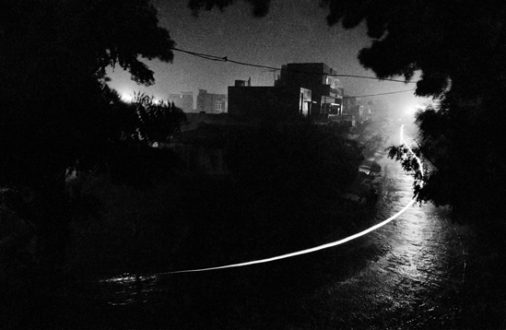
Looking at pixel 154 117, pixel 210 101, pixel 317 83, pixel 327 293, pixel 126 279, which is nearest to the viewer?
pixel 154 117

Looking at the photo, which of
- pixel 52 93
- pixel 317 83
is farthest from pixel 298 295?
pixel 317 83

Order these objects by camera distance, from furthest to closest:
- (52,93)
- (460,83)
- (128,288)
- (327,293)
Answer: (327,293) < (128,288) < (460,83) < (52,93)

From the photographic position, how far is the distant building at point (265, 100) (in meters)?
34.6

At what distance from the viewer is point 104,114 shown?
6.20m

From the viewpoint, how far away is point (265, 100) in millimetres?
35562

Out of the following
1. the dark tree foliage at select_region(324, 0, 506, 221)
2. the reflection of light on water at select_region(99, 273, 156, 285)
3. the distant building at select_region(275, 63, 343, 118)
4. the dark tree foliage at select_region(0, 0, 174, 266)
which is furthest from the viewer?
the distant building at select_region(275, 63, 343, 118)

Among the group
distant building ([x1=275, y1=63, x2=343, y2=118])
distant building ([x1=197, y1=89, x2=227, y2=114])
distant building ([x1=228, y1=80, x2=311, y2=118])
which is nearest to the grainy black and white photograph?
distant building ([x1=228, y1=80, x2=311, y2=118])

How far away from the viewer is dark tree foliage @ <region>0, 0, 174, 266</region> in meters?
5.38

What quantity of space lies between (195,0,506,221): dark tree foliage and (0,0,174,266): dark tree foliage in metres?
4.05

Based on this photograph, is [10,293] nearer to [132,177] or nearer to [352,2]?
[132,177]

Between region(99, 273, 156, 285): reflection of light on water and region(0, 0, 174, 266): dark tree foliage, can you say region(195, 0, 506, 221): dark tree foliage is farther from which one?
region(99, 273, 156, 285): reflection of light on water

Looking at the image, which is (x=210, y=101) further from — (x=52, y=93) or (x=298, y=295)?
(x=52, y=93)

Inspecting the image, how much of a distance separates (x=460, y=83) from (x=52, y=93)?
955 centimetres

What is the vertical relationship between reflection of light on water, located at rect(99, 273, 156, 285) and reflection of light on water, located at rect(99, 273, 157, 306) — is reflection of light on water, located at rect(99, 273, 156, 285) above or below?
below
